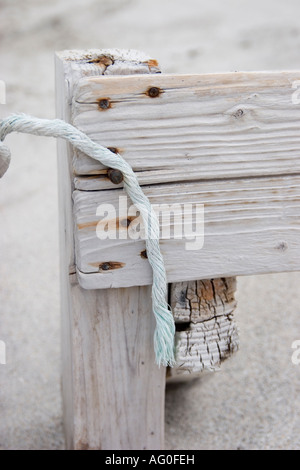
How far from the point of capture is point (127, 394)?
4.54ft

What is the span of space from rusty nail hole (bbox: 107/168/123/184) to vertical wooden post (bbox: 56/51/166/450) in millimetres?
94

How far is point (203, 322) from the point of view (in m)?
1.28

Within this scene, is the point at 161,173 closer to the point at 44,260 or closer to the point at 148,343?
the point at 148,343

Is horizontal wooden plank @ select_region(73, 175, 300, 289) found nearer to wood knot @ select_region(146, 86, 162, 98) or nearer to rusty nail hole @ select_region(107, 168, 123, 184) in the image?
rusty nail hole @ select_region(107, 168, 123, 184)

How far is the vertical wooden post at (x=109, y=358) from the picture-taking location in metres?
1.23

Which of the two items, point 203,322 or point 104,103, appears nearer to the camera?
point 104,103

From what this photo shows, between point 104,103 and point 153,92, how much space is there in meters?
0.09

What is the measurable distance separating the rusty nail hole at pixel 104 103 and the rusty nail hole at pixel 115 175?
0.12 m

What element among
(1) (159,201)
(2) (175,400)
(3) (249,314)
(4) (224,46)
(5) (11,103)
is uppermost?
(4) (224,46)

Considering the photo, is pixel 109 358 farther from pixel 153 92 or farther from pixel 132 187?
pixel 153 92

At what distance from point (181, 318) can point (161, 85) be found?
1.67 feet

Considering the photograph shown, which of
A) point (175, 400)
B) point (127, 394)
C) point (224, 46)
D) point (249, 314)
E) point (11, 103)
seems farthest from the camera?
point (224, 46)

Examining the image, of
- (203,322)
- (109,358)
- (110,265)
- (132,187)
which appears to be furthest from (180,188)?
(109,358)
